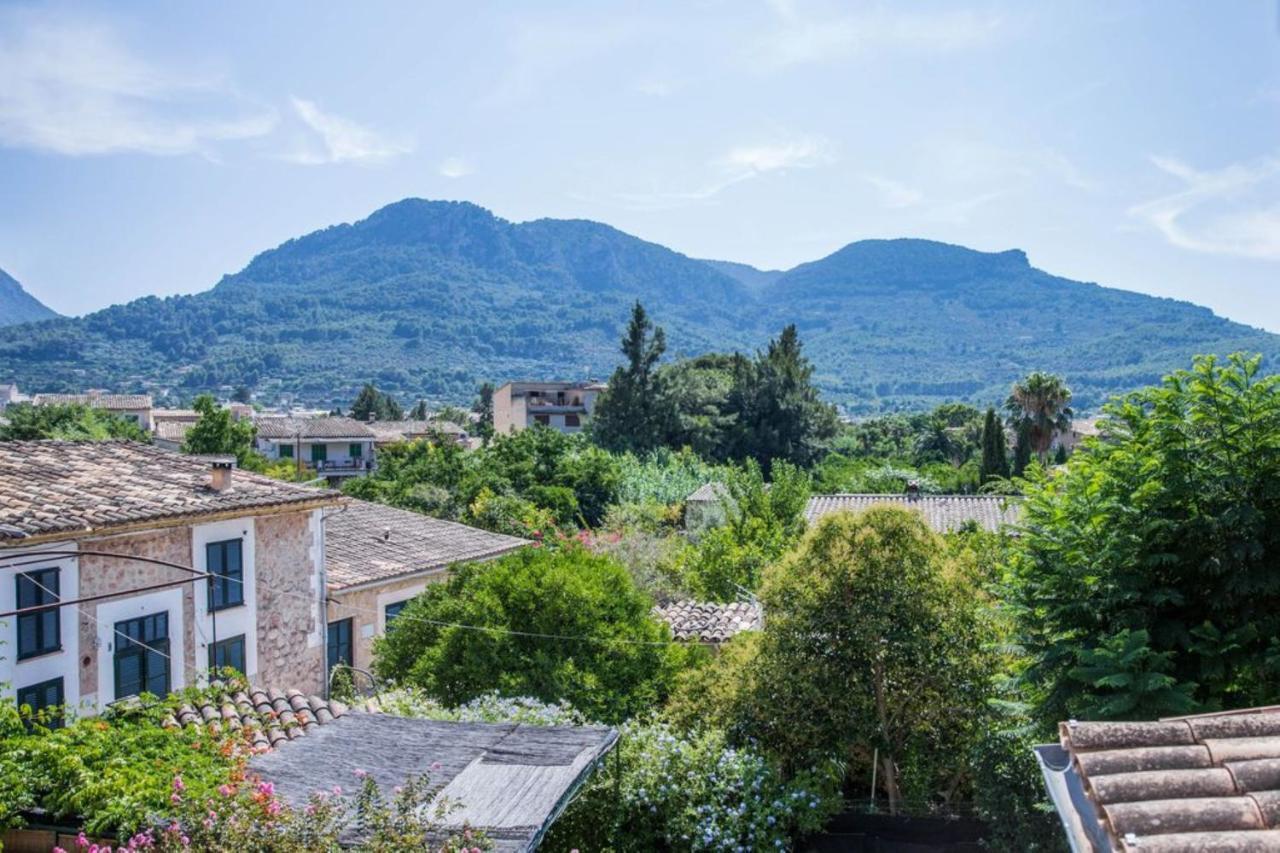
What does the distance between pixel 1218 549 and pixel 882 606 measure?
3.75 meters

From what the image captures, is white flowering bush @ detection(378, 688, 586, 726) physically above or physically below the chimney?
below

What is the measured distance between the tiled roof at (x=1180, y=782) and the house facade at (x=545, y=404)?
84.1 m

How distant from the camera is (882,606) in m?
12.0

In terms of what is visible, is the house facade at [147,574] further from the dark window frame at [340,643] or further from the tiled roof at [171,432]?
the tiled roof at [171,432]

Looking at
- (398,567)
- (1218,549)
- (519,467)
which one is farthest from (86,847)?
(519,467)

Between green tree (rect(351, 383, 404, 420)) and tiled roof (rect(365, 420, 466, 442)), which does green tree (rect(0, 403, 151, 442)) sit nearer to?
tiled roof (rect(365, 420, 466, 442))

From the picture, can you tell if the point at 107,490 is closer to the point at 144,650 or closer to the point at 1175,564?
the point at 144,650

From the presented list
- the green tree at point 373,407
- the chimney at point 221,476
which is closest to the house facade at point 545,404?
the green tree at point 373,407

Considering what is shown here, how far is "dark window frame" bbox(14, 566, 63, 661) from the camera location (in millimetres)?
12359

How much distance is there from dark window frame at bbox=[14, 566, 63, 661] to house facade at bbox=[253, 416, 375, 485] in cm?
6685

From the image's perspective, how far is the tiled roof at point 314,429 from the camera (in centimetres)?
7919

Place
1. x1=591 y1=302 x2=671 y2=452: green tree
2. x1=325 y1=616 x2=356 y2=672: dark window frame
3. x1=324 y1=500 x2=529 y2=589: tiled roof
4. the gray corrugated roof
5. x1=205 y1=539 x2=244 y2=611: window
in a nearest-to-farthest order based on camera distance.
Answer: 1. the gray corrugated roof
2. x1=205 y1=539 x2=244 y2=611: window
3. x1=325 y1=616 x2=356 y2=672: dark window frame
4. x1=324 y1=500 x2=529 y2=589: tiled roof
5. x1=591 y1=302 x2=671 y2=452: green tree

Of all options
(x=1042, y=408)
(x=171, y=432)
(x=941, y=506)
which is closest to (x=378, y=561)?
(x=941, y=506)

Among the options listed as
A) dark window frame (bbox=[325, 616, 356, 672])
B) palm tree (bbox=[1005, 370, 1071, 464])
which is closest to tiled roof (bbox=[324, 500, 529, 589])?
dark window frame (bbox=[325, 616, 356, 672])
